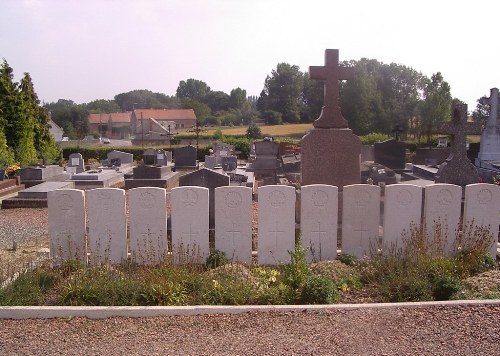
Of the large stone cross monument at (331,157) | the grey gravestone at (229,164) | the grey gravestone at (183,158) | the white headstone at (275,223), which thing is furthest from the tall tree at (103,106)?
the white headstone at (275,223)

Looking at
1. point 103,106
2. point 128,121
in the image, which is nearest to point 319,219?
point 128,121

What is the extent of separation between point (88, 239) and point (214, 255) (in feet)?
6.23

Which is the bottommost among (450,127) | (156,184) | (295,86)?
(156,184)

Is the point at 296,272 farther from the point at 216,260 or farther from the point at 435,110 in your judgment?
the point at 435,110

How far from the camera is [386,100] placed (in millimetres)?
47625


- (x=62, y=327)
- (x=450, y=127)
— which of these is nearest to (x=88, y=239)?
(x=62, y=327)

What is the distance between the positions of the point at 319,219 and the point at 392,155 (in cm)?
1328

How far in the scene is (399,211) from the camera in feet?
23.9

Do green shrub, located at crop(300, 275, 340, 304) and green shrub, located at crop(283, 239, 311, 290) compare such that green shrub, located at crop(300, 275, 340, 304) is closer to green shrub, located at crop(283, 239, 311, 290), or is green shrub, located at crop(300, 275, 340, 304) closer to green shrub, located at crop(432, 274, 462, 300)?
green shrub, located at crop(283, 239, 311, 290)

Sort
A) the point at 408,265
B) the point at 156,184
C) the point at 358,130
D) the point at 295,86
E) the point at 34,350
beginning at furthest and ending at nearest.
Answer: the point at 295,86 → the point at 358,130 → the point at 156,184 → the point at 408,265 → the point at 34,350

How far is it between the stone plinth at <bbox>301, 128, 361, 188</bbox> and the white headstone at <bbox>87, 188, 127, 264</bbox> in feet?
13.5

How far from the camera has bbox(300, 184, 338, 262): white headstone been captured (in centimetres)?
713

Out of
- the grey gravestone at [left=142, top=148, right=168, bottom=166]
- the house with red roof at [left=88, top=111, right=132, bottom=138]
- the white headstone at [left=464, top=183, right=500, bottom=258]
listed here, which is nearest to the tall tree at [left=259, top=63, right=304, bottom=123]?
the house with red roof at [left=88, top=111, right=132, bottom=138]

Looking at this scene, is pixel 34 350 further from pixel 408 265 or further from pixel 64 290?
pixel 408 265
